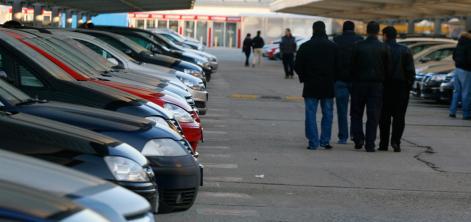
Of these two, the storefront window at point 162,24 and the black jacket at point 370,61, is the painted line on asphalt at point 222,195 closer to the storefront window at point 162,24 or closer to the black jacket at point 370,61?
the black jacket at point 370,61

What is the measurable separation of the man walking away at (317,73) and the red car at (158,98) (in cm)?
201

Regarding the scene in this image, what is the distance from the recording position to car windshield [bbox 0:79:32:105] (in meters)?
7.25

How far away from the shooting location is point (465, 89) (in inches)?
696

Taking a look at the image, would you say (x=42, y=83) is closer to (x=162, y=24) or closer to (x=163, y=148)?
(x=163, y=148)

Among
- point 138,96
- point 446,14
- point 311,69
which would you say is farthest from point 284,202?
point 446,14

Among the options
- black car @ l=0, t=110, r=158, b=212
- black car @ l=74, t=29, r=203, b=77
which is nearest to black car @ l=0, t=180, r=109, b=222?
black car @ l=0, t=110, r=158, b=212

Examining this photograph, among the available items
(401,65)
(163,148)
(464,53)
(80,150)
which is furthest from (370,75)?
(80,150)

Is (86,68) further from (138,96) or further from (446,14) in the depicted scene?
(446,14)

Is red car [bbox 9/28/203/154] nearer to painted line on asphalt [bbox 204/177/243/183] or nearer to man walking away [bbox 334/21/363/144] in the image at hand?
painted line on asphalt [bbox 204/177/243/183]

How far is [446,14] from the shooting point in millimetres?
39781

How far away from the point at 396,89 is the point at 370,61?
0.61 metres

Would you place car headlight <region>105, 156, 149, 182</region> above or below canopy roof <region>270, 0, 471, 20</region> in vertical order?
above

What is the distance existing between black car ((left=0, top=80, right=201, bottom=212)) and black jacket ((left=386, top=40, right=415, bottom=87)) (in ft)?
18.6

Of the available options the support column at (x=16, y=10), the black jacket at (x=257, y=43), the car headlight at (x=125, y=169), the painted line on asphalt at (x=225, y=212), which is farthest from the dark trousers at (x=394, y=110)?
the black jacket at (x=257, y=43)
